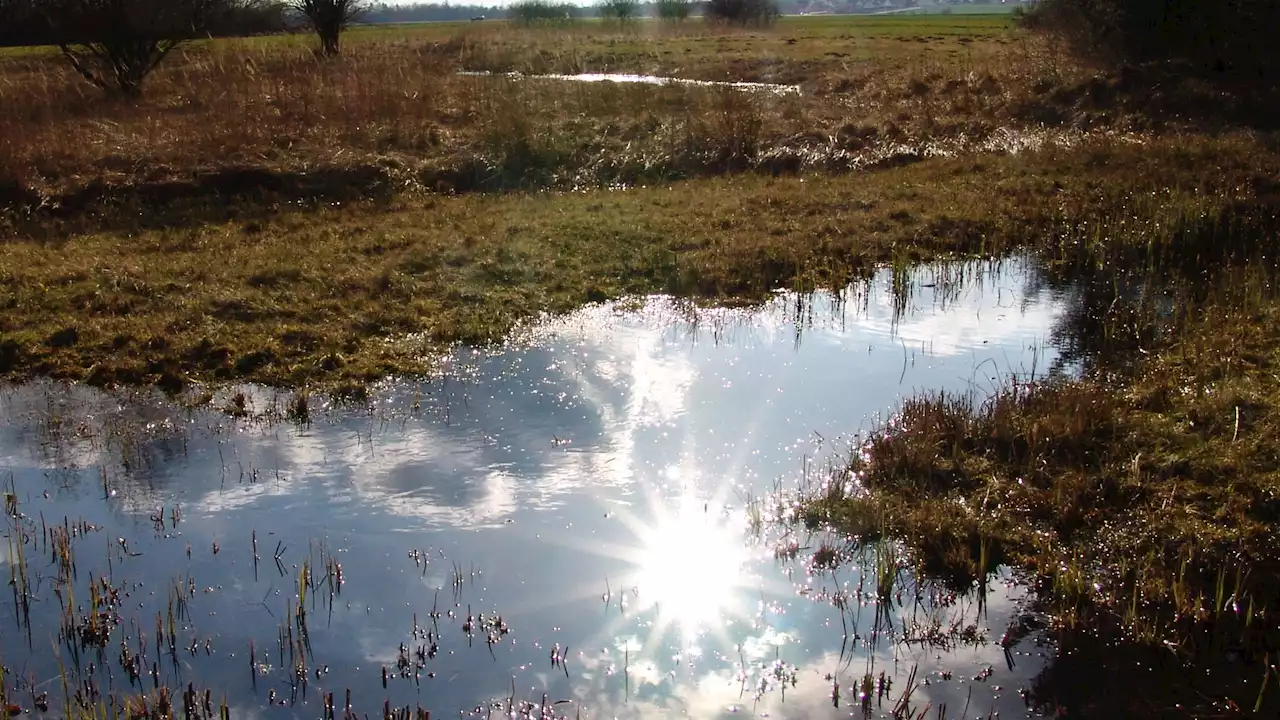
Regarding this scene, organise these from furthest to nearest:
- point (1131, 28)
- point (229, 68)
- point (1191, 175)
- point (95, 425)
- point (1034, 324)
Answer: point (229, 68)
point (1131, 28)
point (1191, 175)
point (1034, 324)
point (95, 425)

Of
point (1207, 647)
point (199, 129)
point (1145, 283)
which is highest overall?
point (199, 129)

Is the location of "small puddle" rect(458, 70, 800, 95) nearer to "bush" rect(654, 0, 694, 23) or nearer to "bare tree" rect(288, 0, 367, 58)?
"bare tree" rect(288, 0, 367, 58)

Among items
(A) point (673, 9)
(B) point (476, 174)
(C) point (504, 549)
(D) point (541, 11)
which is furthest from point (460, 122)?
(A) point (673, 9)

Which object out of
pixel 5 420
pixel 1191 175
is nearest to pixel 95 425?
pixel 5 420

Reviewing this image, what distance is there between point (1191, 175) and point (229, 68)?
63.0 feet

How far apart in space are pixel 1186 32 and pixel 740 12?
4660 centimetres

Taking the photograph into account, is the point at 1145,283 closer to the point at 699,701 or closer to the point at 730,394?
the point at 730,394

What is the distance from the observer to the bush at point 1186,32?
66.8 ft

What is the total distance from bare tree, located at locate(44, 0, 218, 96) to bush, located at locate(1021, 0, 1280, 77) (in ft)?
61.5

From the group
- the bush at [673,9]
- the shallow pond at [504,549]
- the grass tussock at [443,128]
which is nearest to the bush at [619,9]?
the bush at [673,9]

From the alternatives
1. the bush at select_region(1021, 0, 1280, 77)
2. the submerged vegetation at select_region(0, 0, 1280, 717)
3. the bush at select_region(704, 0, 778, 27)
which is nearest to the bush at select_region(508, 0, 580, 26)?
the bush at select_region(704, 0, 778, 27)

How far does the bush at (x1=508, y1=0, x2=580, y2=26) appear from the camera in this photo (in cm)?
6344

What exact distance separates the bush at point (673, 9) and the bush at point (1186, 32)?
4683 cm

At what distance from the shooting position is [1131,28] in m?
22.0
